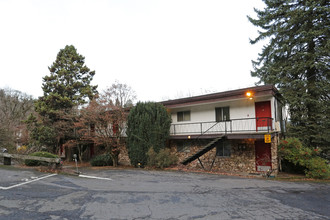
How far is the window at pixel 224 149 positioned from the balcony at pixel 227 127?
1021mm

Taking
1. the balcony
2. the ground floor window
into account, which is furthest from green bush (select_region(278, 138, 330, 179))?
the ground floor window

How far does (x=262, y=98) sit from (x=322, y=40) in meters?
7.97

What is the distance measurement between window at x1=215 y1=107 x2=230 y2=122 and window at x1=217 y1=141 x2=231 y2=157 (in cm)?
178

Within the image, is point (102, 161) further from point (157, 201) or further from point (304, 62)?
point (304, 62)

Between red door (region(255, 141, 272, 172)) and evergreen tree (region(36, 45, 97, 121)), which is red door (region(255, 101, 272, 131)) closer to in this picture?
red door (region(255, 141, 272, 172))

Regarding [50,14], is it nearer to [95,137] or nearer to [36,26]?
[36,26]

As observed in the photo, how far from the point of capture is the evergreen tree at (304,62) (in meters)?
14.7

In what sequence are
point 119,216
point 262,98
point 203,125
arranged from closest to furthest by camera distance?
point 119,216 → point 262,98 → point 203,125

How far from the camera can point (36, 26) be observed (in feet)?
54.7

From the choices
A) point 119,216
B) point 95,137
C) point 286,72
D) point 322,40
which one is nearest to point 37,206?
point 119,216

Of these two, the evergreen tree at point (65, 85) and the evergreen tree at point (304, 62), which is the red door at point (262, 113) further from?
the evergreen tree at point (65, 85)

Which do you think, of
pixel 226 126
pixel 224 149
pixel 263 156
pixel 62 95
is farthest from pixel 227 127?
pixel 62 95

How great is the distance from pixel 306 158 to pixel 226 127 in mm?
4974

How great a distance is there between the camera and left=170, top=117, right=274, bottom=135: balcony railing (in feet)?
43.5
